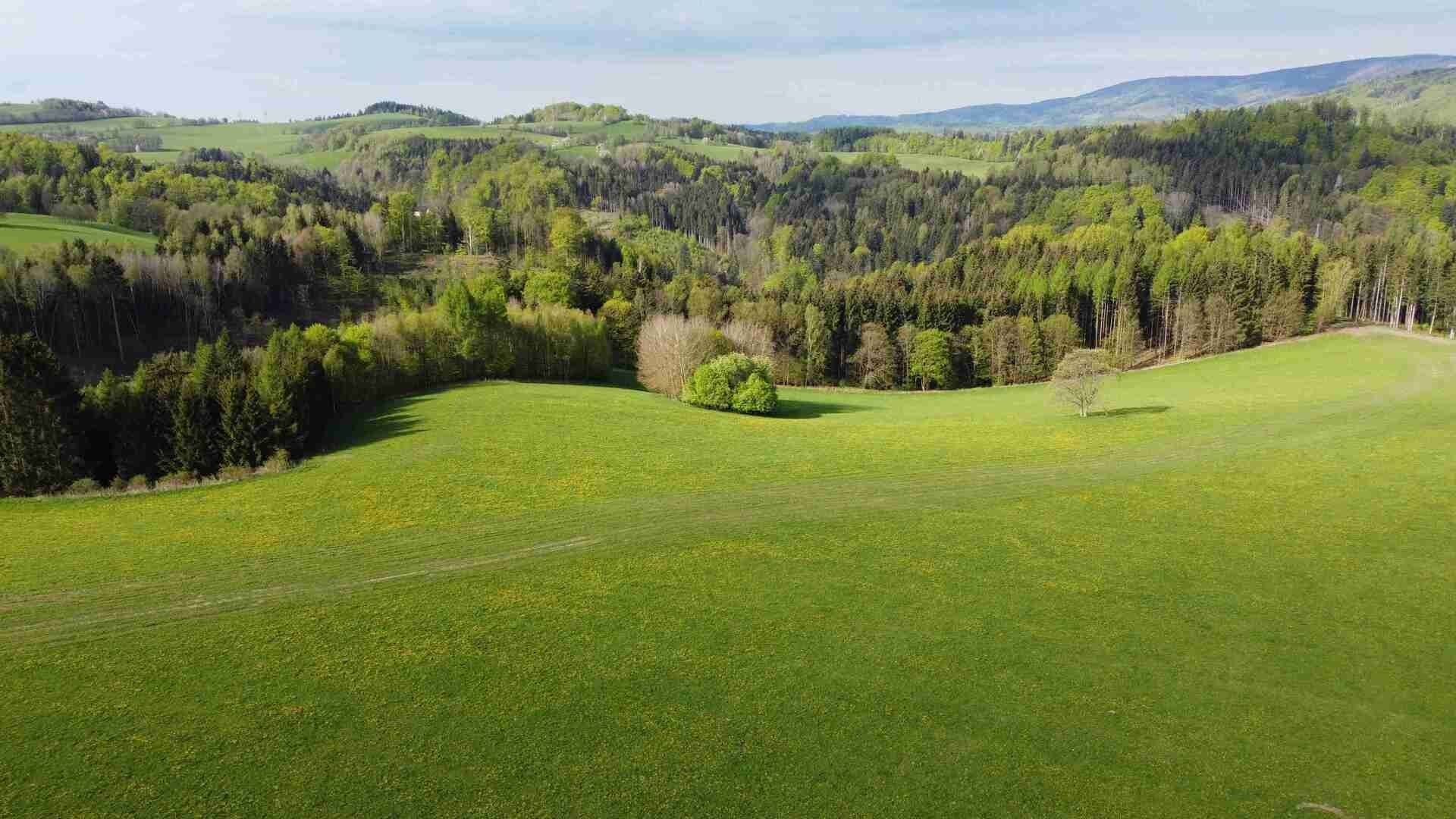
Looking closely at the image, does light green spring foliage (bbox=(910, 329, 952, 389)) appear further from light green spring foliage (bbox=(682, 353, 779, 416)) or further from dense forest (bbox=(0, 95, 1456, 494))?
light green spring foliage (bbox=(682, 353, 779, 416))

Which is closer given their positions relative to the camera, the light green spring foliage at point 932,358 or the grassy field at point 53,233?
the light green spring foliage at point 932,358

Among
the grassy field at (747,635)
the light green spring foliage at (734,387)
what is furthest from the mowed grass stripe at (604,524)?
the light green spring foliage at (734,387)

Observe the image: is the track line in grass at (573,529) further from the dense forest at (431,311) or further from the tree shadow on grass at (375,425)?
the tree shadow on grass at (375,425)

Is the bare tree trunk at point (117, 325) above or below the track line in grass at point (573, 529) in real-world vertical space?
above

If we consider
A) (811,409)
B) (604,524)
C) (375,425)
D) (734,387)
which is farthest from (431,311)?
(604,524)

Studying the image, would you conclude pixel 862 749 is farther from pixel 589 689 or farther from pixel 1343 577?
pixel 1343 577

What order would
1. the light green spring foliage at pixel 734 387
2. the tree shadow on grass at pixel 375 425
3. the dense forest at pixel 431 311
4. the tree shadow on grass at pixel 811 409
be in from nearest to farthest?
1. the dense forest at pixel 431 311
2. the tree shadow on grass at pixel 375 425
3. the light green spring foliage at pixel 734 387
4. the tree shadow on grass at pixel 811 409
